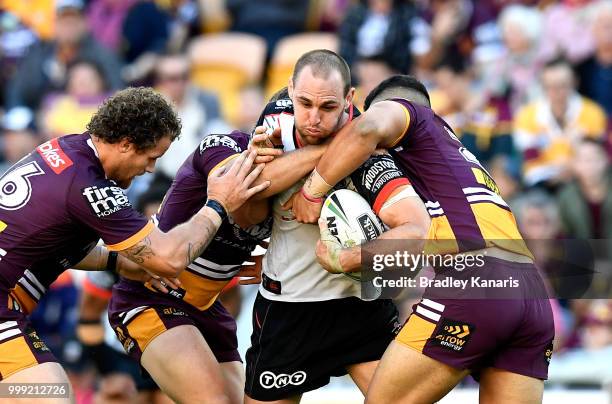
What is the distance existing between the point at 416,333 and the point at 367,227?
2.27 feet

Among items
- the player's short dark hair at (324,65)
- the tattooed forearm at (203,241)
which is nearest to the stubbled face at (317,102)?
the player's short dark hair at (324,65)

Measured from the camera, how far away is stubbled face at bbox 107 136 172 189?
292 inches

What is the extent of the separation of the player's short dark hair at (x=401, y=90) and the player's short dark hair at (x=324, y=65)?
0.44 metres

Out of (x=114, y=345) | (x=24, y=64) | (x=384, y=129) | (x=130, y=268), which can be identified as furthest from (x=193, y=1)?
(x=384, y=129)

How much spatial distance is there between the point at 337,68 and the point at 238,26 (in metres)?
8.91

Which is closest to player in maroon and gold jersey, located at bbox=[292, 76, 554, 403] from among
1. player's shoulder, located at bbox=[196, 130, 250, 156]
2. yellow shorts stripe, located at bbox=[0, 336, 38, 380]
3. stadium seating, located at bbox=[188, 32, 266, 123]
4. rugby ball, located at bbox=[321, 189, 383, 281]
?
rugby ball, located at bbox=[321, 189, 383, 281]

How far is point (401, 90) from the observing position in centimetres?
771

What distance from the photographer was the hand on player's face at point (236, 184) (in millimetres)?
7418

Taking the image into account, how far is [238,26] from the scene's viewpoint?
16.0 m

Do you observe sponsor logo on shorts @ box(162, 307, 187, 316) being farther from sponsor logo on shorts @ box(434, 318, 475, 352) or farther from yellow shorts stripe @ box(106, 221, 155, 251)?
sponsor logo on shorts @ box(434, 318, 475, 352)

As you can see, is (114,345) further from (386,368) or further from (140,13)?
(140,13)

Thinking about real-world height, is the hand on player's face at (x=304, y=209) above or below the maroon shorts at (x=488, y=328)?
above

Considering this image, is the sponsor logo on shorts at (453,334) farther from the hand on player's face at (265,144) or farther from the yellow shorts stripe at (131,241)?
the yellow shorts stripe at (131,241)

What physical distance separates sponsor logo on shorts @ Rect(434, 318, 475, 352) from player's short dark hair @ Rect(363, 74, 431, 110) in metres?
1.59
